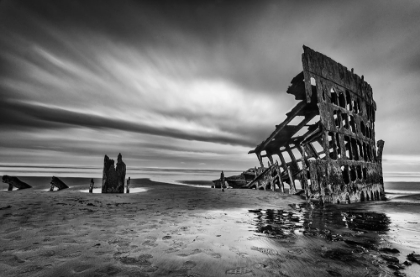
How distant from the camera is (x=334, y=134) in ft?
33.3

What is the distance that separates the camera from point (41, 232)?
3.48 metres

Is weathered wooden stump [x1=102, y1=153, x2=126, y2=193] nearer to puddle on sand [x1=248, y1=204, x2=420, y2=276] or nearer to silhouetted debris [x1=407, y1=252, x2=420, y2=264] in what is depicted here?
puddle on sand [x1=248, y1=204, x2=420, y2=276]

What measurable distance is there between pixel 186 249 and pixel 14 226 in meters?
3.73

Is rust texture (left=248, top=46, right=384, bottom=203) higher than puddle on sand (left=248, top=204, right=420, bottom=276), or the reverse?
rust texture (left=248, top=46, right=384, bottom=203)

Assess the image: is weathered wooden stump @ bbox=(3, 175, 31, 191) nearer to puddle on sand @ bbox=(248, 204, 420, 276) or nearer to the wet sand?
the wet sand

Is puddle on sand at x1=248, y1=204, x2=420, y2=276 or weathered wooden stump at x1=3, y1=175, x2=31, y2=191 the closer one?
puddle on sand at x1=248, y1=204, x2=420, y2=276

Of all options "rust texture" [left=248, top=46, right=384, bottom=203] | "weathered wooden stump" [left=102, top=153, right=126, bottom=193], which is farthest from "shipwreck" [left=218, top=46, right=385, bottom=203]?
"weathered wooden stump" [left=102, top=153, right=126, bottom=193]

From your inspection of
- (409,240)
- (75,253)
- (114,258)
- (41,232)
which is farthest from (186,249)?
(409,240)

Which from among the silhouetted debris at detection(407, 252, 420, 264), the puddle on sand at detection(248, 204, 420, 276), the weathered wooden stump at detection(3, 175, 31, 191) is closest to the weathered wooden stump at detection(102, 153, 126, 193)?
the weathered wooden stump at detection(3, 175, 31, 191)

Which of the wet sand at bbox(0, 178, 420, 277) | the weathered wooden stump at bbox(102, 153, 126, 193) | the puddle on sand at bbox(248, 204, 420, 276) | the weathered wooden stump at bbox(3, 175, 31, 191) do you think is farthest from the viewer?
the weathered wooden stump at bbox(3, 175, 31, 191)

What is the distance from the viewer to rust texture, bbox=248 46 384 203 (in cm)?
923

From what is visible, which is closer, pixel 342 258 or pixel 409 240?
pixel 342 258

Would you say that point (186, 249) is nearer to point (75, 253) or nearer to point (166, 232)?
point (166, 232)

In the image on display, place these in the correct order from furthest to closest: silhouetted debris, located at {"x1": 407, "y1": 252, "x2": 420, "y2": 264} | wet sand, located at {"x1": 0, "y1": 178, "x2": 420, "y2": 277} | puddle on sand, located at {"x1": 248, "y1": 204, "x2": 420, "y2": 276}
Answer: silhouetted debris, located at {"x1": 407, "y1": 252, "x2": 420, "y2": 264} < puddle on sand, located at {"x1": 248, "y1": 204, "x2": 420, "y2": 276} < wet sand, located at {"x1": 0, "y1": 178, "x2": 420, "y2": 277}
